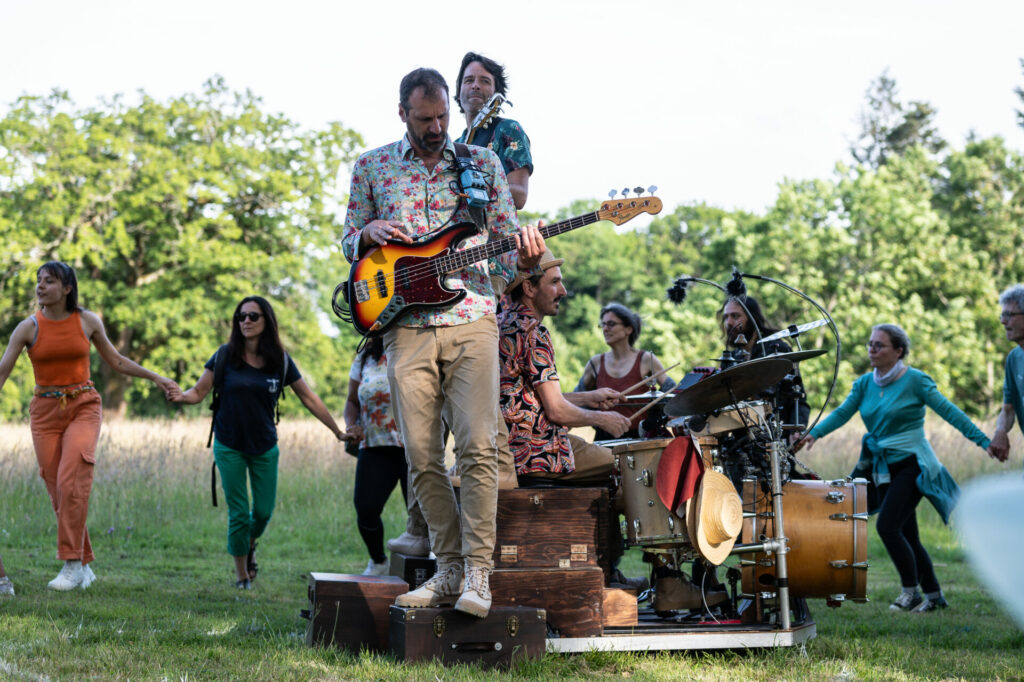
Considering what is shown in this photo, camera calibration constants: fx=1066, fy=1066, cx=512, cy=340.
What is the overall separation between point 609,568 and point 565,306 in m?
43.1

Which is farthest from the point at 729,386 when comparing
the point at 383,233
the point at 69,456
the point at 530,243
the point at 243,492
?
the point at 69,456

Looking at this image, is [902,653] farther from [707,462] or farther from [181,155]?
[181,155]

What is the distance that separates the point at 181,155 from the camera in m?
30.8

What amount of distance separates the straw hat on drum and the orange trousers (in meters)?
4.12

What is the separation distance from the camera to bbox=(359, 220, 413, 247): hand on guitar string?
4668 millimetres

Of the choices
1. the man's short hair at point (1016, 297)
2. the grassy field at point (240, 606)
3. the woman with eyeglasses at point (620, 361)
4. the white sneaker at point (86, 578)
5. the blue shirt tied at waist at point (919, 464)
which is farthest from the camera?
the woman with eyeglasses at point (620, 361)

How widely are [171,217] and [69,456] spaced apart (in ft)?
82.2

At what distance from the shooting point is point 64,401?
280 inches

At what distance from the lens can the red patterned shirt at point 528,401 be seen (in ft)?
17.7

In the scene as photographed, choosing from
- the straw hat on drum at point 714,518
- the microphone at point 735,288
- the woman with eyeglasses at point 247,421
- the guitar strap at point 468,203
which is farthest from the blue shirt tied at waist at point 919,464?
the woman with eyeglasses at point 247,421

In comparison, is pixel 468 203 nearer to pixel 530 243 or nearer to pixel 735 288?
pixel 530 243

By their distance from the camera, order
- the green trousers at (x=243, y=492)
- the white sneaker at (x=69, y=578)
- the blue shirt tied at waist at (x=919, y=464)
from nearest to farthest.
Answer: the white sneaker at (x=69, y=578) < the blue shirt tied at waist at (x=919, y=464) < the green trousers at (x=243, y=492)

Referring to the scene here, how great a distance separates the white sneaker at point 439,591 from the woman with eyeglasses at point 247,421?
2812mm

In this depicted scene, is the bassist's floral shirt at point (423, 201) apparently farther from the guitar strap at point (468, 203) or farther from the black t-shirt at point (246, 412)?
the black t-shirt at point (246, 412)
